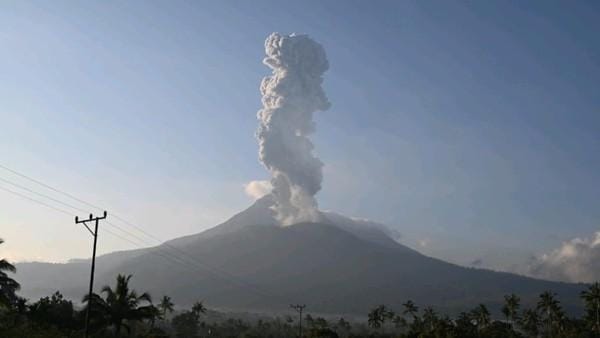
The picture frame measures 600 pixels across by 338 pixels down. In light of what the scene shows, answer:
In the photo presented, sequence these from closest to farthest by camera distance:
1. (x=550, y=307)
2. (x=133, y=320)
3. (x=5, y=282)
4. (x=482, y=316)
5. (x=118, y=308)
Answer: (x=5, y=282) < (x=118, y=308) < (x=133, y=320) < (x=550, y=307) < (x=482, y=316)

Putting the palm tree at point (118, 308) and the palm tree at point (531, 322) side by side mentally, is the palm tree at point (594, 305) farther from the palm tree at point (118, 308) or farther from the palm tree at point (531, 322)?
the palm tree at point (118, 308)

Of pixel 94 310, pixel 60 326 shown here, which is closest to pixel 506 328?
pixel 60 326

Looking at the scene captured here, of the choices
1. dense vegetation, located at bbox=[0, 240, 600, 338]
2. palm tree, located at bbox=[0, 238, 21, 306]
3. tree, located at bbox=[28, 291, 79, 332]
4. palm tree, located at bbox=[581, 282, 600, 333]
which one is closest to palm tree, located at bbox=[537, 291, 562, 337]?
dense vegetation, located at bbox=[0, 240, 600, 338]

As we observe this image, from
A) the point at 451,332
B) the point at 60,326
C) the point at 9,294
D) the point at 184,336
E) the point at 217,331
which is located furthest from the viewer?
the point at 217,331

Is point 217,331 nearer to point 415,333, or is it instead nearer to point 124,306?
point 415,333

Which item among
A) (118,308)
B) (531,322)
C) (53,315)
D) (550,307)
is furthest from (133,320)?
(531,322)

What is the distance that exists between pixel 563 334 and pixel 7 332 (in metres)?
102

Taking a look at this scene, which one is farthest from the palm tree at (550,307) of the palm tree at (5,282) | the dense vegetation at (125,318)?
the palm tree at (5,282)

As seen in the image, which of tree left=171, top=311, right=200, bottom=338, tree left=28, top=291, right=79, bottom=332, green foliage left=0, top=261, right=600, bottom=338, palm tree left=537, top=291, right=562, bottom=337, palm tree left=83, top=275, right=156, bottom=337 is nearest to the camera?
palm tree left=83, top=275, right=156, bottom=337

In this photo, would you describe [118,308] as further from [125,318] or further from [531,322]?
[531,322]

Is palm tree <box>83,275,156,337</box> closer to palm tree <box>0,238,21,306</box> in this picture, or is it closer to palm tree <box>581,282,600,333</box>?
palm tree <box>0,238,21,306</box>

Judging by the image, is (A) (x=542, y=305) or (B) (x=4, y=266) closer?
(B) (x=4, y=266)

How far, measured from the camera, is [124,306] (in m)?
51.5

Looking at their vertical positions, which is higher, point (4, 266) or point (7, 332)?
point (4, 266)
